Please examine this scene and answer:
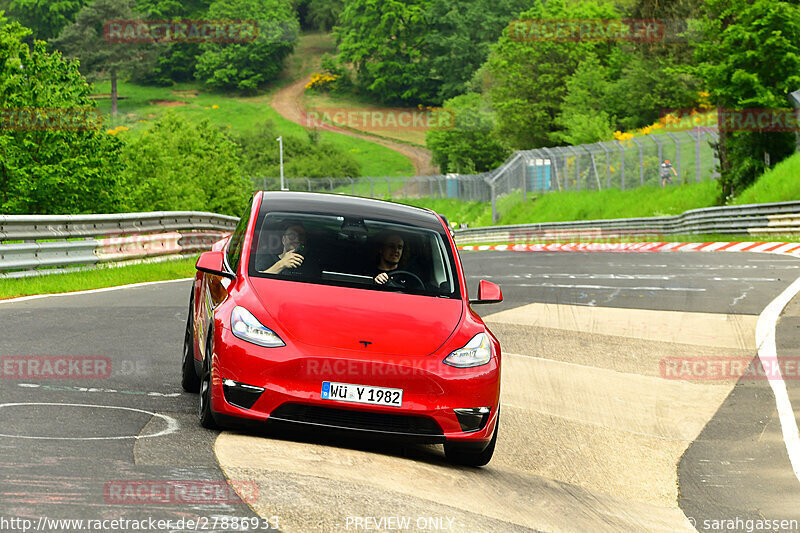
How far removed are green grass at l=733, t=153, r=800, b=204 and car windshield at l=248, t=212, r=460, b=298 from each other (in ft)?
95.2

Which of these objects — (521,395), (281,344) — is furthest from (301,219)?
(521,395)

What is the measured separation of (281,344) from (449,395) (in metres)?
1.02

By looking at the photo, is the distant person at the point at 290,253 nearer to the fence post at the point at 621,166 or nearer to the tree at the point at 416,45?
the fence post at the point at 621,166

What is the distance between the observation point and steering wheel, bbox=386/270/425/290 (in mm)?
7571

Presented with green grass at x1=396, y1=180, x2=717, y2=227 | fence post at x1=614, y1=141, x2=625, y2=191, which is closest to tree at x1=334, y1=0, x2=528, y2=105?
green grass at x1=396, y1=180, x2=717, y2=227

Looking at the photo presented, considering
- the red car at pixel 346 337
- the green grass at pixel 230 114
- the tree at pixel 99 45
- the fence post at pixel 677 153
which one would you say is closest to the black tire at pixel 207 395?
the red car at pixel 346 337

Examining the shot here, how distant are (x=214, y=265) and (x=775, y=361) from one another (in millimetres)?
6126

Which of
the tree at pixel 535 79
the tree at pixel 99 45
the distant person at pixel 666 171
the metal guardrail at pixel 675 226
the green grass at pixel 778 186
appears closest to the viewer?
the metal guardrail at pixel 675 226

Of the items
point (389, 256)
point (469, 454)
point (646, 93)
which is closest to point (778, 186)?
point (389, 256)

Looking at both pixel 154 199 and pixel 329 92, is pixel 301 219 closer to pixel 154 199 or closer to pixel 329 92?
pixel 154 199

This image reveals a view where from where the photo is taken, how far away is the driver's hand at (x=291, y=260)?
24.7 feet

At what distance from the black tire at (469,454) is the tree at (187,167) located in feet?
150

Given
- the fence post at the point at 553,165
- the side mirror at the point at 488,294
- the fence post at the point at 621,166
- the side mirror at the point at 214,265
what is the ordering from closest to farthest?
the side mirror at the point at 214,265 → the side mirror at the point at 488,294 → the fence post at the point at 621,166 → the fence post at the point at 553,165

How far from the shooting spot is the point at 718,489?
7.38m
